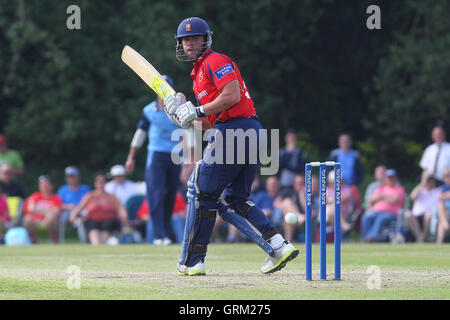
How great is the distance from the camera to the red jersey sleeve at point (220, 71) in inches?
323

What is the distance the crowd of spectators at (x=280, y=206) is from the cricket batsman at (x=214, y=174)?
711 centimetres

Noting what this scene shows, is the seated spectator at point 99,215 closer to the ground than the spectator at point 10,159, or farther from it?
closer to the ground

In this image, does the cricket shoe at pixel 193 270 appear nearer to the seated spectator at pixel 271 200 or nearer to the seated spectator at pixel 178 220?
the seated spectator at pixel 178 220

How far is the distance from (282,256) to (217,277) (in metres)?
0.58

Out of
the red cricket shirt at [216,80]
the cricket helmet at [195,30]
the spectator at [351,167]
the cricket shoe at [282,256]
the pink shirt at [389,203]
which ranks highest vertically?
the cricket helmet at [195,30]

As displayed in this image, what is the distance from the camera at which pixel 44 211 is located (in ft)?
55.6

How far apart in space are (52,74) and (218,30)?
13.7ft

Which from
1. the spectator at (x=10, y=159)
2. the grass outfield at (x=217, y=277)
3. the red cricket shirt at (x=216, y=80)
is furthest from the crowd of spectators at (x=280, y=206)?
the red cricket shirt at (x=216, y=80)

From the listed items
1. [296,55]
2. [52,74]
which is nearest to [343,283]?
[52,74]

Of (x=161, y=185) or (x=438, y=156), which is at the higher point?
(x=438, y=156)

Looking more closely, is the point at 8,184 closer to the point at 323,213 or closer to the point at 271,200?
the point at 271,200

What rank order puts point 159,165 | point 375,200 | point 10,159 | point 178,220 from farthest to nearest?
point 10,159, point 375,200, point 178,220, point 159,165

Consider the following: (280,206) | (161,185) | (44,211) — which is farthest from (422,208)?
(44,211)
